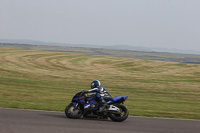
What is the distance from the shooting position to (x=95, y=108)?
33.7 ft

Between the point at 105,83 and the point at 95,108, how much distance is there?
1245cm

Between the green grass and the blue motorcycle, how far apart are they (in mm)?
2417

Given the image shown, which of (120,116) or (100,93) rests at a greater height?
(100,93)

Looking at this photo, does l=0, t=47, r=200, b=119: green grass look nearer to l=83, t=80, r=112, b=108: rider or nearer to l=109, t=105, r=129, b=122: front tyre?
l=109, t=105, r=129, b=122: front tyre

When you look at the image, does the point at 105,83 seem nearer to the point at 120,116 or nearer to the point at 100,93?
the point at 100,93

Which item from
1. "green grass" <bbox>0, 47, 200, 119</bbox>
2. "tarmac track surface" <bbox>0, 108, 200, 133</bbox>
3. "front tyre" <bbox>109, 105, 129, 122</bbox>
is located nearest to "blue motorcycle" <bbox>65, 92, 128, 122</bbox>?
"front tyre" <bbox>109, 105, 129, 122</bbox>

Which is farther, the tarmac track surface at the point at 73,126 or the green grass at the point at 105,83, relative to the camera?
the green grass at the point at 105,83

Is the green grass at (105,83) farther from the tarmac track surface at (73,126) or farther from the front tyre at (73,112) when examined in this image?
the tarmac track surface at (73,126)

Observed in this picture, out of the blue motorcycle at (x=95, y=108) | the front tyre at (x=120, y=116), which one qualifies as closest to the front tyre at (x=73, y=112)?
the blue motorcycle at (x=95, y=108)

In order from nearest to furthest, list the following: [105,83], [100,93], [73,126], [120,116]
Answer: [73,126]
[120,116]
[100,93]
[105,83]

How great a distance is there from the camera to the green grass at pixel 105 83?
14.6 meters

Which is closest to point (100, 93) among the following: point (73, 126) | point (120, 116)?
point (120, 116)

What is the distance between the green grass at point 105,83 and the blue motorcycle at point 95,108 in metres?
2.42

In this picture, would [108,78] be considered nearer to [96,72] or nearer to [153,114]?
[96,72]
